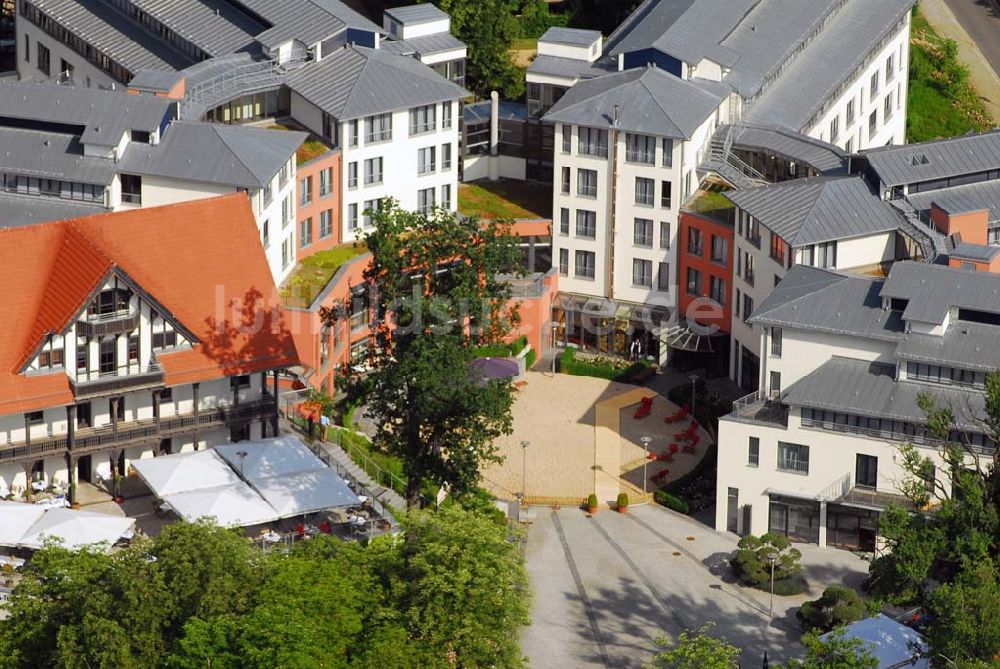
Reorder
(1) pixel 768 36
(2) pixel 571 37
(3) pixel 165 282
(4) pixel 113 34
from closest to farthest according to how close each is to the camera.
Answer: (3) pixel 165 282
(4) pixel 113 34
(2) pixel 571 37
(1) pixel 768 36

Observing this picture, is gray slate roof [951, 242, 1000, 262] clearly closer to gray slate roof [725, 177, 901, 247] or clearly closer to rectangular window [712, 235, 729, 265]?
gray slate roof [725, 177, 901, 247]

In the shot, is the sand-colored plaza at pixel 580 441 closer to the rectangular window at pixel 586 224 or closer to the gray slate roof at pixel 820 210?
the rectangular window at pixel 586 224

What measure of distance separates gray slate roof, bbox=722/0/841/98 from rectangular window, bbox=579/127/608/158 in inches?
438

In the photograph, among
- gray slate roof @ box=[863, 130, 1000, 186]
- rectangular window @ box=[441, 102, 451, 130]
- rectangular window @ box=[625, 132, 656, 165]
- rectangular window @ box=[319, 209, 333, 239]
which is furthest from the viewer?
rectangular window @ box=[441, 102, 451, 130]

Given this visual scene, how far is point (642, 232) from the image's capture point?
165 meters

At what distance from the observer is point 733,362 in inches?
6284

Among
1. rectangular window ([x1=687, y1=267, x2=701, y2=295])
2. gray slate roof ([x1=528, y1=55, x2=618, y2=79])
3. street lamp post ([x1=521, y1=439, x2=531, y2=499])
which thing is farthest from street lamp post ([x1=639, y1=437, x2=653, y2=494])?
gray slate roof ([x1=528, y1=55, x2=618, y2=79])

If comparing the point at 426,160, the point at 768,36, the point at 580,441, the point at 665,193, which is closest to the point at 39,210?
the point at 426,160

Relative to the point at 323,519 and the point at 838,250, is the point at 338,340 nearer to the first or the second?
the point at 323,519

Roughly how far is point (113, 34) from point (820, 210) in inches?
2033

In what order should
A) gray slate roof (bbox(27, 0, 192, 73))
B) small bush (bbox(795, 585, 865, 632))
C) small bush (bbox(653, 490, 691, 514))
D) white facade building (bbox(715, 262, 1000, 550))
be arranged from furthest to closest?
gray slate roof (bbox(27, 0, 192, 73))
small bush (bbox(653, 490, 691, 514))
white facade building (bbox(715, 262, 1000, 550))
small bush (bbox(795, 585, 865, 632))

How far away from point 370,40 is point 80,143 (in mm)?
24083

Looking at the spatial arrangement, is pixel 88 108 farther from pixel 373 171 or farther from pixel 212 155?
pixel 373 171

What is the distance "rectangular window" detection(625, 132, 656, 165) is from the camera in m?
163
